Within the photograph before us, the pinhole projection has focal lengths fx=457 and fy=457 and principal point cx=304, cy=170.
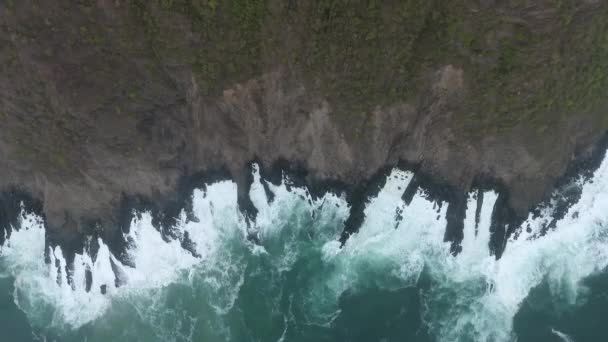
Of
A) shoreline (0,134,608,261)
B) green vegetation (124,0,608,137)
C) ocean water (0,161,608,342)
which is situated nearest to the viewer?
green vegetation (124,0,608,137)

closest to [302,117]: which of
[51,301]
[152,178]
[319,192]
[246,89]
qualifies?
[246,89]

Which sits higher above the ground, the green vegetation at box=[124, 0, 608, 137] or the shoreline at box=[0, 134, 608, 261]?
the green vegetation at box=[124, 0, 608, 137]

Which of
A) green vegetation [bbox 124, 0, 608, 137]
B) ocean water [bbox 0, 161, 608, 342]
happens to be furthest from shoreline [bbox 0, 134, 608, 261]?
green vegetation [bbox 124, 0, 608, 137]

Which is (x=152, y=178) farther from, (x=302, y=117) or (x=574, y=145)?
(x=574, y=145)

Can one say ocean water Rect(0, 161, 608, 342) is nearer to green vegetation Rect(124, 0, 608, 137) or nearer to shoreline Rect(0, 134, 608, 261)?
shoreline Rect(0, 134, 608, 261)

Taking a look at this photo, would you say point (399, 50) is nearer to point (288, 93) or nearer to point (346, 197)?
point (288, 93)

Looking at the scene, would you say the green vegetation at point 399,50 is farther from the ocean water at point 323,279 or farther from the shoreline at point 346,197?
the ocean water at point 323,279

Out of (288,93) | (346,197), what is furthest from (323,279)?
(288,93)
